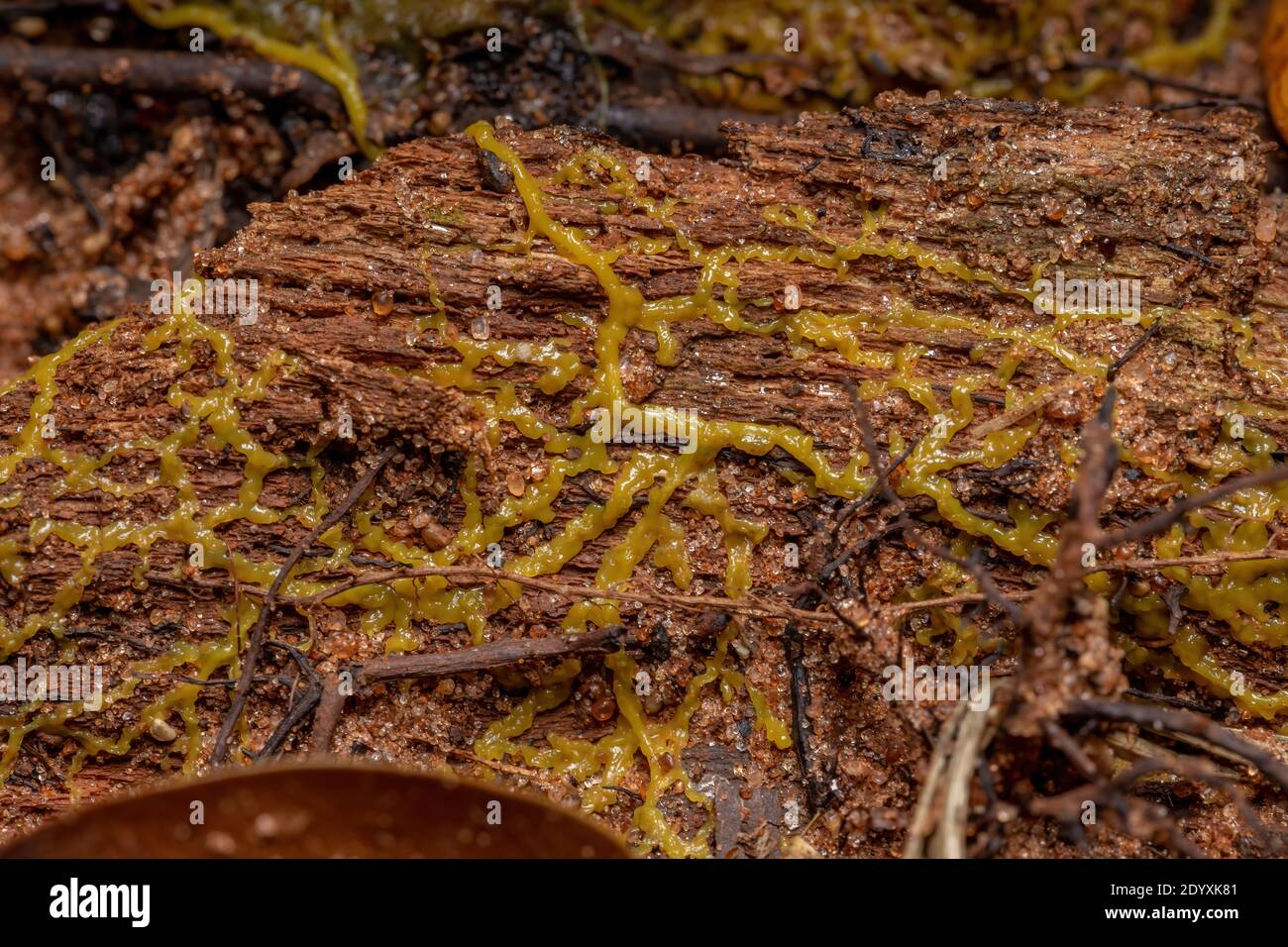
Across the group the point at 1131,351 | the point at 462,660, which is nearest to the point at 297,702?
the point at 462,660

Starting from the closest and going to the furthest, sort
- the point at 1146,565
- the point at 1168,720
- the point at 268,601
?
the point at 1168,720, the point at 1146,565, the point at 268,601

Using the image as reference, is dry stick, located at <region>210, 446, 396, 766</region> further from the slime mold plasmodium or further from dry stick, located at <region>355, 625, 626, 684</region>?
dry stick, located at <region>355, 625, 626, 684</region>

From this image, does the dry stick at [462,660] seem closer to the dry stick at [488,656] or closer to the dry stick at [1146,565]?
the dry stick at [488,656]

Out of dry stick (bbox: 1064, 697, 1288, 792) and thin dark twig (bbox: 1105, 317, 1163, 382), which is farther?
thin dark twig (bbox: 1105, 317, 1163, 382)

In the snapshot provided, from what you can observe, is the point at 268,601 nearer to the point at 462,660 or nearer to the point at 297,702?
the point at 297,702

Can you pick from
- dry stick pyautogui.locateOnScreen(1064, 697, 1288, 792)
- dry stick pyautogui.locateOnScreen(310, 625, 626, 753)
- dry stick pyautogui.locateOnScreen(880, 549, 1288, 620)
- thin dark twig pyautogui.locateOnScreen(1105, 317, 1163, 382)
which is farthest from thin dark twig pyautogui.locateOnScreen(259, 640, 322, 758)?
thin dark twig pyautogui.locateOnScreen(1105, 317, 1163, 382)
